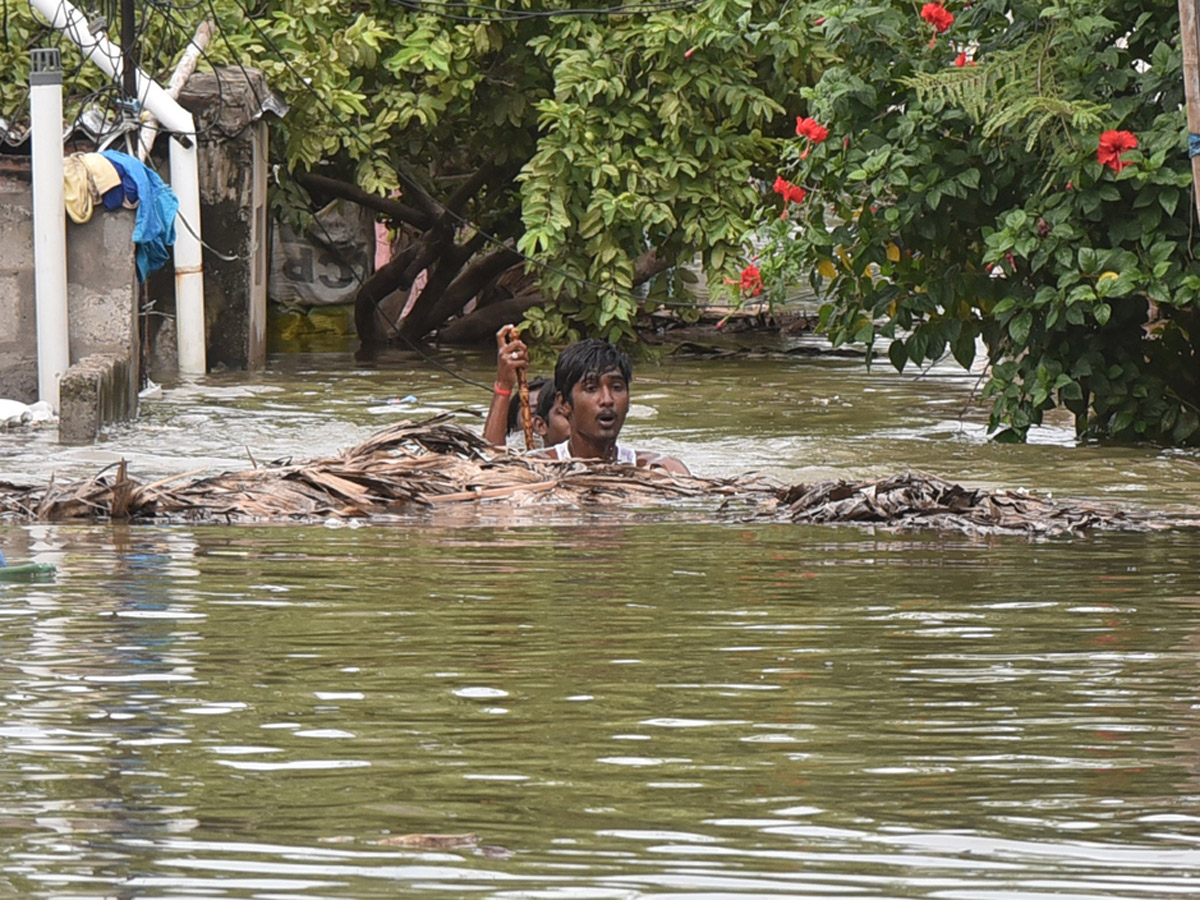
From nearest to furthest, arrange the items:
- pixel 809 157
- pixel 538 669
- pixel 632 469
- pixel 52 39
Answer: pixel 538 669, pixel 632 469, pixel 809 157, pixel 52 39

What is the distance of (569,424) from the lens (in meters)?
10.3

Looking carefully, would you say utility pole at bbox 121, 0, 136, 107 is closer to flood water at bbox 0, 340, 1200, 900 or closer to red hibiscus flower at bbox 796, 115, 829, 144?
red hibiscus flower at bbox 796, 115, 829, 144

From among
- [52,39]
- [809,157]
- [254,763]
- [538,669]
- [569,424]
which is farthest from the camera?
[52,39]

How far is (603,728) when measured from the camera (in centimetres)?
441

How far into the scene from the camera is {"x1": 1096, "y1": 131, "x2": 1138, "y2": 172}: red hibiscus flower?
37.3ft

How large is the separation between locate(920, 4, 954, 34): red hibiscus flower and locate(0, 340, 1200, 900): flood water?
444cm

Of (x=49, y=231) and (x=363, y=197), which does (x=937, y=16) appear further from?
(x=363, y=197)

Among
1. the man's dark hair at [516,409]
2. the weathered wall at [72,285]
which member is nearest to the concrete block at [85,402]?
the weathered wall at [72,285]

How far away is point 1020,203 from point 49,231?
5.99 m

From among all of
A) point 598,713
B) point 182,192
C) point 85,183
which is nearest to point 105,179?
point 85,183

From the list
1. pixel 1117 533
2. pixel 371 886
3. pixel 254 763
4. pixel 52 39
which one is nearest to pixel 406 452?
pixel 1117 533

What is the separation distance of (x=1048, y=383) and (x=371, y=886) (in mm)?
9388

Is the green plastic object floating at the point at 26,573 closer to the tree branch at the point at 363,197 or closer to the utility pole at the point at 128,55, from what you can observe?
the utility pole at the point at 128,55

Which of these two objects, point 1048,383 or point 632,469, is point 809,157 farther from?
point 632,469
